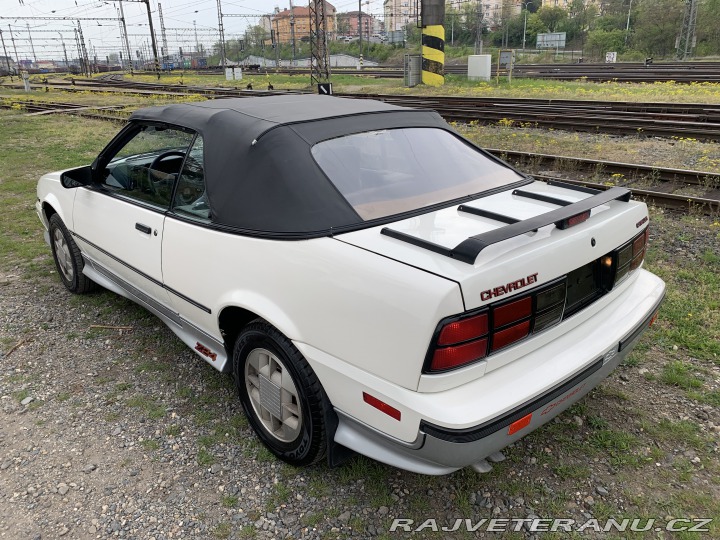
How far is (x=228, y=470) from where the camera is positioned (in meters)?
2.84

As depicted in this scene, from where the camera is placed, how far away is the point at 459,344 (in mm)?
2025

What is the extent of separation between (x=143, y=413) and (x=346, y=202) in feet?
6.14

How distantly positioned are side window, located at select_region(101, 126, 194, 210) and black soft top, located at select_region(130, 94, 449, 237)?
0.50 feet

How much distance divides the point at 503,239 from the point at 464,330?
Answer: 400mm

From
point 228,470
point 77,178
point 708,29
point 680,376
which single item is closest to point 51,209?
point 77,178

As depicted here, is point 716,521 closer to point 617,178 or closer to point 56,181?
point 56,181

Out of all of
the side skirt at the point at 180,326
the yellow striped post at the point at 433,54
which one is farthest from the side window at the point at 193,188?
the yellow striped post at the point at 433,54

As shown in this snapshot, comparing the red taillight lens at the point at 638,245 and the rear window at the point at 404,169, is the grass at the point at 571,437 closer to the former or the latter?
the red taillight lens at the point at 638,245

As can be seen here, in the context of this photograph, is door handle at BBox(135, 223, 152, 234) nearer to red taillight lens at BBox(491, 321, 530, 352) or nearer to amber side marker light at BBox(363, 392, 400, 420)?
amber side marker light at BBox(363, 392, 400, 420)

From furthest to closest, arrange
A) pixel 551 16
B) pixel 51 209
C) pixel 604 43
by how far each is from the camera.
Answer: pixel 551 16
pixel 604 43
pixel 51 209

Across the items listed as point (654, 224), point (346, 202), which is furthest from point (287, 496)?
point (654, 224)

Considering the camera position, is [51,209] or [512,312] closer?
[512,312]

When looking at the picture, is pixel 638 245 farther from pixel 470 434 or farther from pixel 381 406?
pixel 381 406

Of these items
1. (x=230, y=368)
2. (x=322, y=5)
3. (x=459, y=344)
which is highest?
(x=322, y=5)
